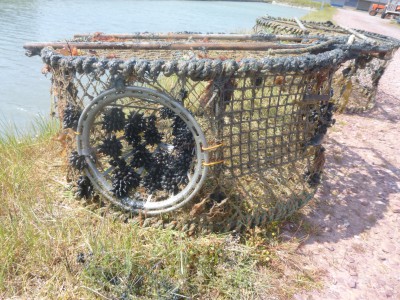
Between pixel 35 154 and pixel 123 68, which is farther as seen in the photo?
pixel 35 154

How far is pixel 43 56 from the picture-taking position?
2.27 meters

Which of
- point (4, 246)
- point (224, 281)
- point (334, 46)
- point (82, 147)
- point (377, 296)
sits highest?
point (334, 46)

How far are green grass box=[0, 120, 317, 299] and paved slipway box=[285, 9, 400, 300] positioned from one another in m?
0.23

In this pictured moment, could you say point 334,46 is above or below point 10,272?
above

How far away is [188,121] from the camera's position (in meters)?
2.14

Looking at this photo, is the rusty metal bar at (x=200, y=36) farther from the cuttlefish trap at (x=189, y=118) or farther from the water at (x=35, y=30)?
the water at (x=35, y=30)

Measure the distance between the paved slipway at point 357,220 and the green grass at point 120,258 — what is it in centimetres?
23

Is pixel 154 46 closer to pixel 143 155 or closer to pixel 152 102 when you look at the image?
pixel 152 102

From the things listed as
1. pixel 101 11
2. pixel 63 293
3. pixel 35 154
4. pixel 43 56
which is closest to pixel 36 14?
pixel 101 11

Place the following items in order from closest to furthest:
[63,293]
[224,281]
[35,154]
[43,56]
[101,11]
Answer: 1. [63,293]
2. [224,281]
3. [43,56]
4. [35,154]
5. [101,11]

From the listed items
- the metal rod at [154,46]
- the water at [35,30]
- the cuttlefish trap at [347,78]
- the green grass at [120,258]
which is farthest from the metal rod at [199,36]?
the water at [35,30]

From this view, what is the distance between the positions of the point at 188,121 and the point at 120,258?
91 centimetres

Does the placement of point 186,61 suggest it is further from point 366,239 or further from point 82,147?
point 366,239

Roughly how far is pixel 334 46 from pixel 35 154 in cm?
278
